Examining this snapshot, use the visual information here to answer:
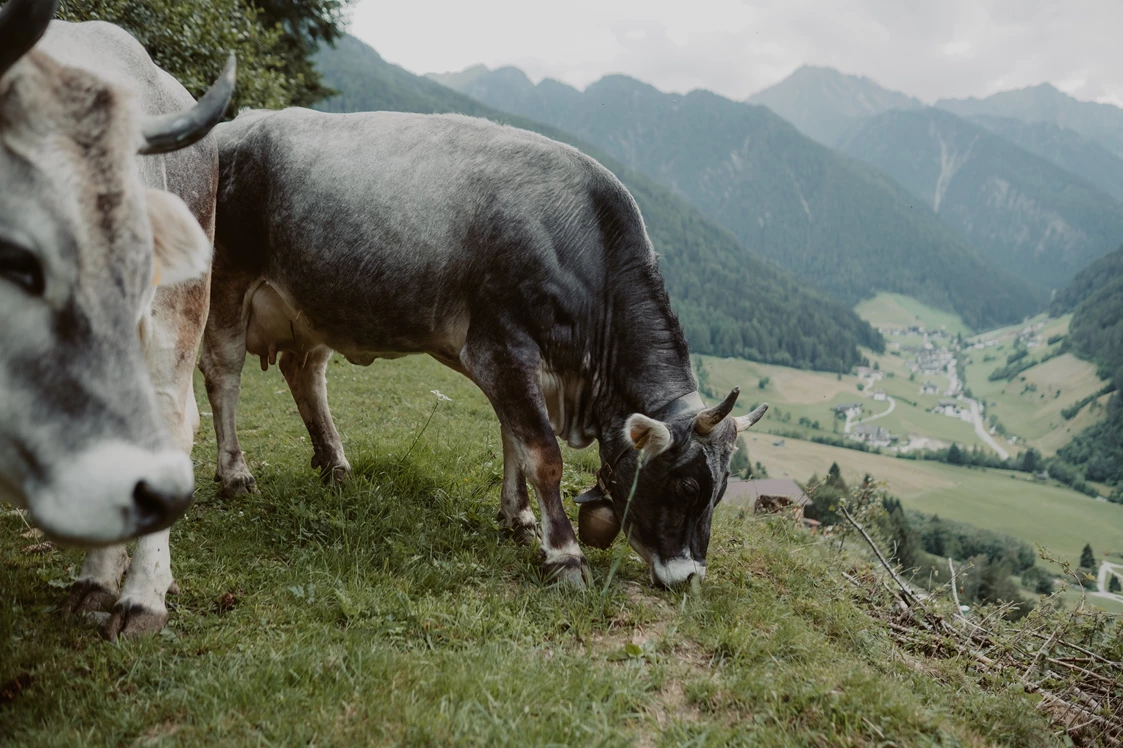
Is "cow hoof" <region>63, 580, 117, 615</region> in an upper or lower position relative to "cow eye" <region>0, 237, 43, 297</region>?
lower

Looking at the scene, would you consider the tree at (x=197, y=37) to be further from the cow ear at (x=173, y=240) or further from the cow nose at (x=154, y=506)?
the cow nose at (x=154, y=506)

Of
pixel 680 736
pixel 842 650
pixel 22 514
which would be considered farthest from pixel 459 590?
pixel 22 514

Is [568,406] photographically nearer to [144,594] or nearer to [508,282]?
[508,282]

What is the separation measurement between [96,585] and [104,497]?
190 cm

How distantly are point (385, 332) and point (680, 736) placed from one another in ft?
10.9

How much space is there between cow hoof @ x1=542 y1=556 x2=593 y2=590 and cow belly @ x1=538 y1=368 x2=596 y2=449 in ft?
3.19

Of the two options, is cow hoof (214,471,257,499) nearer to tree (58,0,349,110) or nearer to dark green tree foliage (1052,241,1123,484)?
tree (58,0,349,110)

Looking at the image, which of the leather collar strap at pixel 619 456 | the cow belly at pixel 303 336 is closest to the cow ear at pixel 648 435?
the leather collar strap at pixel 619 456

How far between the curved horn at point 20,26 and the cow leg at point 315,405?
4140mm

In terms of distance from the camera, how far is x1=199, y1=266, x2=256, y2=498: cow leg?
5.49m

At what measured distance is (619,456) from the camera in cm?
500

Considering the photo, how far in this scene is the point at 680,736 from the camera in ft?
10.1

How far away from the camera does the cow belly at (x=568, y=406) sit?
16.5 feet

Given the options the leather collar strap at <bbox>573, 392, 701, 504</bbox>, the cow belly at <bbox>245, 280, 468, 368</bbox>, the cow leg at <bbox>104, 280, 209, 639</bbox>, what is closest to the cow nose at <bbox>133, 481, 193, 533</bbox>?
the cow leg at <bbox>104, 280, 209, 639</bbox>
